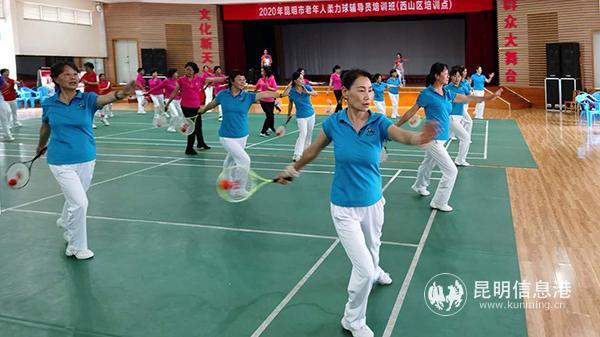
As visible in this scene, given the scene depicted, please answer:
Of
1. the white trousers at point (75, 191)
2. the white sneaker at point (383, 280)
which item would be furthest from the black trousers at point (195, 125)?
the white sneaker at point (383, 280)

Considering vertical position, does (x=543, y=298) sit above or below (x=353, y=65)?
below

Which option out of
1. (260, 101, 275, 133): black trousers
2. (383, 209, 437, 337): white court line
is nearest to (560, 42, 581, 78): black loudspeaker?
(260, 101, 275, 133): black trousers

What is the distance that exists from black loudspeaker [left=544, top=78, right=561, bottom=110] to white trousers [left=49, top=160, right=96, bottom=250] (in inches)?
919

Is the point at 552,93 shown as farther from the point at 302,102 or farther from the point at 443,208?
the point at 443,208

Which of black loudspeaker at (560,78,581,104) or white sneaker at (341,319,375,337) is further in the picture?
black loudspeaker at (560,78,581,104)

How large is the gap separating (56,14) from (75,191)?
29.3m

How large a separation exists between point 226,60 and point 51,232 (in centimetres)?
2702

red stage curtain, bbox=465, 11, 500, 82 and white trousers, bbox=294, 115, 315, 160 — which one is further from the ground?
red stage curtain, bbox=465, 11, 500, 82

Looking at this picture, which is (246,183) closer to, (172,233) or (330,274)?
(330,274)

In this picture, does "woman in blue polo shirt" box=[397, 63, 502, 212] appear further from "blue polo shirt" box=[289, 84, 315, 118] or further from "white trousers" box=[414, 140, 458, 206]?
"blue polo shirt" box=[289, 84, 315, 118]

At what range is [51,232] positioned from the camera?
7809mm

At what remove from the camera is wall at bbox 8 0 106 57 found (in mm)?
29766

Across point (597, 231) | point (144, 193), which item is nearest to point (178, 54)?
point (144, 193)

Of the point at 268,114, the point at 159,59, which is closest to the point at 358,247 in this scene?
the point at 268,114
